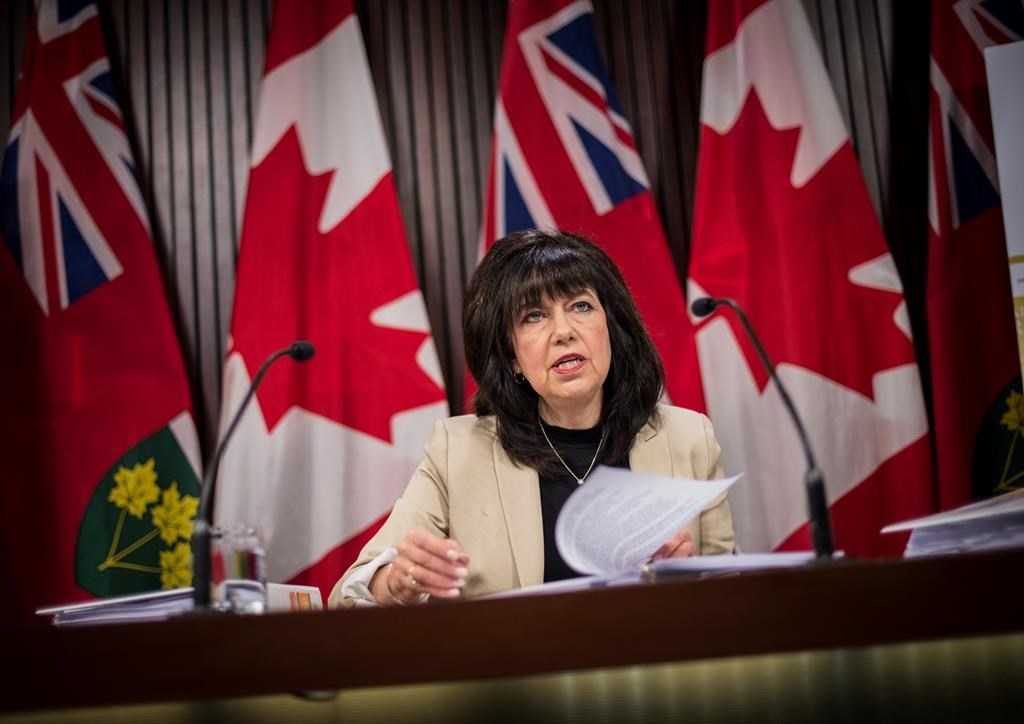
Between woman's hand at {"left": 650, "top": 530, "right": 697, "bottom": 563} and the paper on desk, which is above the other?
the paper on desk

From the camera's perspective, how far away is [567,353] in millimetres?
1908

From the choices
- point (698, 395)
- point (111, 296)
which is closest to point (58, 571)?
point (111, 296)

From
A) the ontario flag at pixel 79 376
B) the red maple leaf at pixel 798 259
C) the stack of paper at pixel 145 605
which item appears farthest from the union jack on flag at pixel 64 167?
the red maple leaf at pixel 798 259

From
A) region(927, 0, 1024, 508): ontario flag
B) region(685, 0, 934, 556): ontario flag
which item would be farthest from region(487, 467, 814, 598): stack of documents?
region(927, 0, 1024, 508): ontario flag

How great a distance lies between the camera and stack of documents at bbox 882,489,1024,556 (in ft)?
3.90

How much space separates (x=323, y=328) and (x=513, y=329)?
32.4 inches

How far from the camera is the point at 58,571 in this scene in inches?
99.4

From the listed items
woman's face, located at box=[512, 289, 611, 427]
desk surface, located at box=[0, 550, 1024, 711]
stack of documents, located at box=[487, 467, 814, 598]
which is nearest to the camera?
desk surface, located at box=[0, 550, 1024, 711]

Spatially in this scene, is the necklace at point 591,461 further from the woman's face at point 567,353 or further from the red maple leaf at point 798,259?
the red maple leaf at point 798,259

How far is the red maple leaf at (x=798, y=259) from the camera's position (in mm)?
2504

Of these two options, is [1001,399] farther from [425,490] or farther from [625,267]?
[425,490]

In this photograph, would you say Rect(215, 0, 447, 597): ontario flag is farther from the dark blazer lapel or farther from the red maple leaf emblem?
the dark blazer lapel

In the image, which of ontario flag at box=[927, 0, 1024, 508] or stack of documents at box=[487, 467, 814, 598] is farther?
ontario flag at box=[927, 0, 1024, 508]

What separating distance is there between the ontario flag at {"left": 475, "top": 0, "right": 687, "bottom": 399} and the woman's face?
23.7 inches
